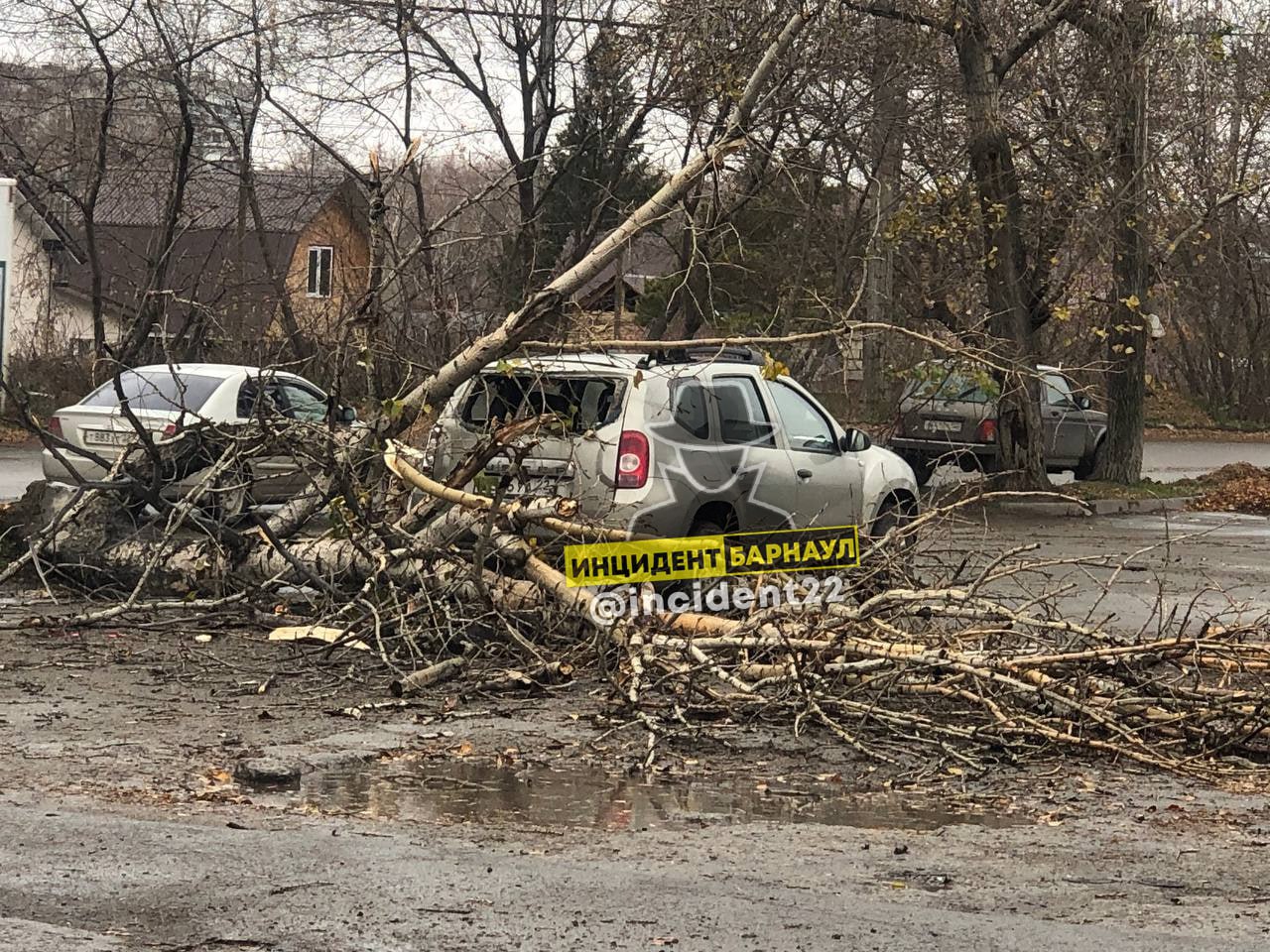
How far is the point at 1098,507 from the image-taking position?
22031 mm

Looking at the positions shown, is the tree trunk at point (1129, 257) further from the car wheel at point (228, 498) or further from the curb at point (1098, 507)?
the car wheel at point (228, 498)

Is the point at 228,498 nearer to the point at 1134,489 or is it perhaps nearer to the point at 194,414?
the point at 194,414

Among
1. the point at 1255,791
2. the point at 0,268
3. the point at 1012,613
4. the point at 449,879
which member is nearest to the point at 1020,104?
the point at 0,268

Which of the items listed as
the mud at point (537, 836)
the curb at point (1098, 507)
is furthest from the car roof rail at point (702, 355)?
the curb at point (1098, 507)

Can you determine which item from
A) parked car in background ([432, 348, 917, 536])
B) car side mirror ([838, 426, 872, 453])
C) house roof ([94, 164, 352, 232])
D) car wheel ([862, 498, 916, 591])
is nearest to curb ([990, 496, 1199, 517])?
car side mirror ([838, 426, 872, 453])

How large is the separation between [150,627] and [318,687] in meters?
2.12

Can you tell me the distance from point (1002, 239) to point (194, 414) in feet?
46.5

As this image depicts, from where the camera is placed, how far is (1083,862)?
5.55 m

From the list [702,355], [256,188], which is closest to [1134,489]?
[702,355]

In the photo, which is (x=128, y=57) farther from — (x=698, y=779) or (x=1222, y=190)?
(x=698, y=779)

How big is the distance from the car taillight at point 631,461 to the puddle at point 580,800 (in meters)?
3.82

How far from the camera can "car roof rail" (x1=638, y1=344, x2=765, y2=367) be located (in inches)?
425

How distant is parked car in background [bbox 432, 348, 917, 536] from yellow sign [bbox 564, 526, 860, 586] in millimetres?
349

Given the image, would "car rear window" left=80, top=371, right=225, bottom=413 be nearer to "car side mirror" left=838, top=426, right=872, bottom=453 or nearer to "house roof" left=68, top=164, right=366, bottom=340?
"house roof" left=68, top=164, right=366, bottom=340
